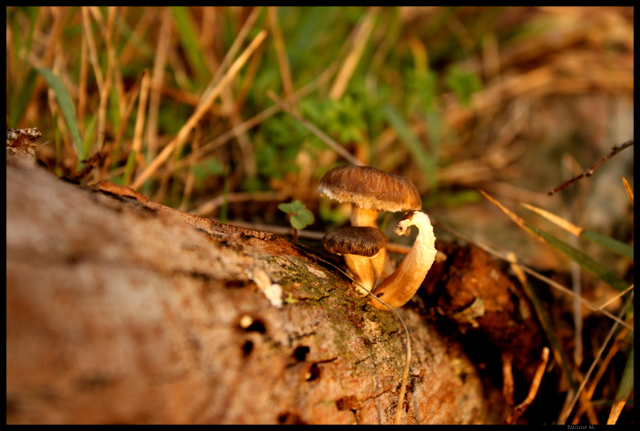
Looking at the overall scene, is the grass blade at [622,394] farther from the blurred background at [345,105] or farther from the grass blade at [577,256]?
the blurred background at [345,105]

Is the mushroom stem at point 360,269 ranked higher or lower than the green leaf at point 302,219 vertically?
lower

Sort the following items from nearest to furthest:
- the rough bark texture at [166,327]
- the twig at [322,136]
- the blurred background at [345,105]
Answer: the rough bark texture at [166,327] < the twig at [322,136] < the blurred background at [345,105]

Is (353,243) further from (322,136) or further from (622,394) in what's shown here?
(622,394)

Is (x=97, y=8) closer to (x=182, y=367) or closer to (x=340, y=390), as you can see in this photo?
(x=182, y=367)

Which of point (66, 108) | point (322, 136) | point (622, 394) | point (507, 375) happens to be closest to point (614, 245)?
point (622, 394)

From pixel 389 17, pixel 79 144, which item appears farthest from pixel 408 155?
pixel 79 144

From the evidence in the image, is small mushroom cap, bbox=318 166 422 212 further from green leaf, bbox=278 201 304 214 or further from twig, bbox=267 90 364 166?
twig, bbox=267 90 364 166

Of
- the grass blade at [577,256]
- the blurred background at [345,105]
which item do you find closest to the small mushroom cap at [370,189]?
the grass blade at [577,256]
